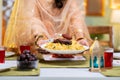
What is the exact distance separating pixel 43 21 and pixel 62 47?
72 centimetres

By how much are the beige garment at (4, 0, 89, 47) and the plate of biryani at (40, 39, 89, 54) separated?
0.38m

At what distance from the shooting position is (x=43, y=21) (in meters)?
2.90

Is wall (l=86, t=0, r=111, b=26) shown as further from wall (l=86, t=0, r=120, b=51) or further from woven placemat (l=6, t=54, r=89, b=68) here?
woven placemat (l=6, t=54, r=89, b=68)

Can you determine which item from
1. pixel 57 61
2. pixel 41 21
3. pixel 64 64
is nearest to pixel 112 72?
pixel 64 64

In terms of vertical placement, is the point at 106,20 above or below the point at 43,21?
above

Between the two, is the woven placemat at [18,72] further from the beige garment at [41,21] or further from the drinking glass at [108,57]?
the beige garment at [41,21]

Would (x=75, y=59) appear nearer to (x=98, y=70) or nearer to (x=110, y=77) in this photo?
(x=98, y=70)

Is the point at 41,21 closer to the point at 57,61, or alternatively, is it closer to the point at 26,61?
the point at 57,61

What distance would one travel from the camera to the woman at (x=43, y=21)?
8.96 ft

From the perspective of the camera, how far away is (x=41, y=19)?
9.51 feet

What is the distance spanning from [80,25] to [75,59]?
736 mm

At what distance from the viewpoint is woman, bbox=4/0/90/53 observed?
8.96 feet

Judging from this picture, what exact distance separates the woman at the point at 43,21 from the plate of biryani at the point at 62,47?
1.19ft

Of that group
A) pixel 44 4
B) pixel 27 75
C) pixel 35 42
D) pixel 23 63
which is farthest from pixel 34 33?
pixel 27 75
